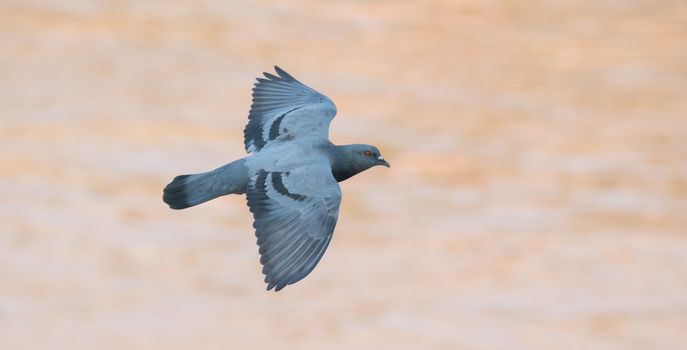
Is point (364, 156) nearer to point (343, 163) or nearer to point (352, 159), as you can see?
point (352, 159)

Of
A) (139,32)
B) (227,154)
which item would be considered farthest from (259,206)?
(139,32)

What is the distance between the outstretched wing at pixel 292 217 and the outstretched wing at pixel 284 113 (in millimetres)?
1431

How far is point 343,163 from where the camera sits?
1652cm

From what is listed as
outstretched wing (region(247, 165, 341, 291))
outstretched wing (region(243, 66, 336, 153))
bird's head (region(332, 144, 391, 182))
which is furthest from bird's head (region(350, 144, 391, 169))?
outstretched wing (region(247, 165, 341, 291))

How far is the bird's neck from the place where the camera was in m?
16.5

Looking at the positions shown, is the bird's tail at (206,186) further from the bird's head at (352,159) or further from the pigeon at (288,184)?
the bird's head at (352,159)

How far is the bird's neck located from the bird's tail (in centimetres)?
104

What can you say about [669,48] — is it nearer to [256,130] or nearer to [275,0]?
[275,0]

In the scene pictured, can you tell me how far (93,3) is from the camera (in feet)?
125

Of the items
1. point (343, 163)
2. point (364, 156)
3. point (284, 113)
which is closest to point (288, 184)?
point (343, 163)

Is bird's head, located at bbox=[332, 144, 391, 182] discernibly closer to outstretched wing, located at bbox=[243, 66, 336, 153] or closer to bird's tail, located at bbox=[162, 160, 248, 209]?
outstretched wing, located at bbox=[243, 66, 336, 153]

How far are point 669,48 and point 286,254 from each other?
24282 millimetres

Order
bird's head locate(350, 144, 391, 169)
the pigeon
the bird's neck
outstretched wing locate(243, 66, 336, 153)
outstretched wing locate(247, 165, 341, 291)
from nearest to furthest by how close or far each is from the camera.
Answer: outstretched wing locate(247, 165, 341, 291)
the pigeon
the bird's neck
bird's head locate(350, 144, 391, 169)
outstretched wing locate(243, 66, 336, 153)

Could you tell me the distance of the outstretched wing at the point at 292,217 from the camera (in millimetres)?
14742
